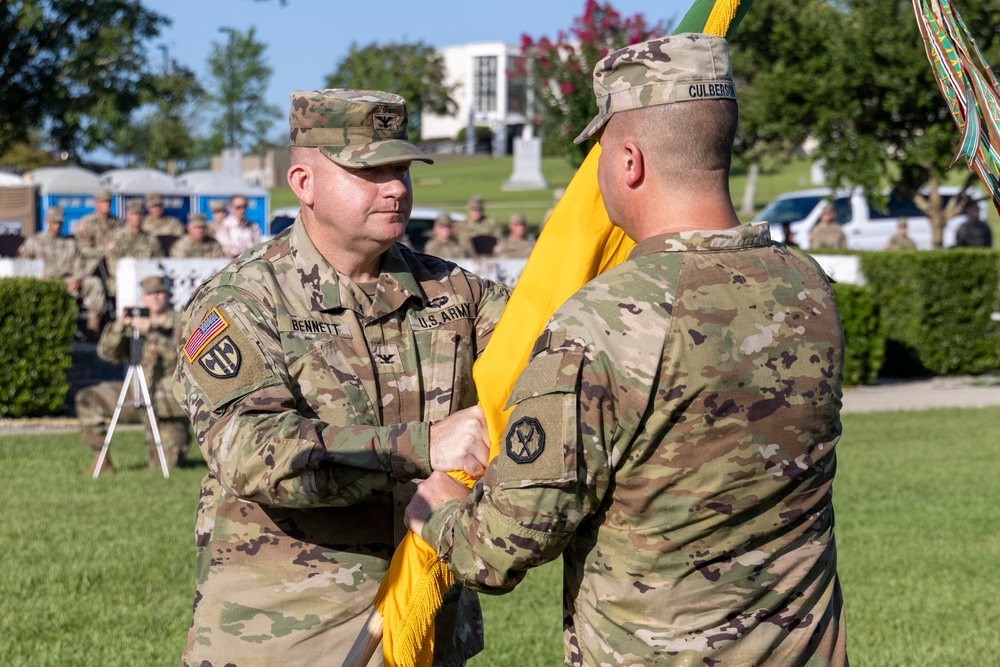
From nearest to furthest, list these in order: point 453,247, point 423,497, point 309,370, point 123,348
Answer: point 423,497, point 309,370, point 123,348, point 453,247

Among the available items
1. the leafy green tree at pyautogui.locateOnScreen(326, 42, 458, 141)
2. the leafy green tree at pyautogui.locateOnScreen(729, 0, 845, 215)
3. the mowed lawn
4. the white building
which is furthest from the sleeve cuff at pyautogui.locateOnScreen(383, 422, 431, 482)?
the white building

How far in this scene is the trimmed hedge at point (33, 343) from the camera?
515 inches

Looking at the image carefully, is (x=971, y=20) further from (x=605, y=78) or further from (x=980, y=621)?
(x=605, y=78)

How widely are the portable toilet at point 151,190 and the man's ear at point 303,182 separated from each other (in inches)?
1029

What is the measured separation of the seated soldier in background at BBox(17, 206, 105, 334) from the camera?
1777 centimetres

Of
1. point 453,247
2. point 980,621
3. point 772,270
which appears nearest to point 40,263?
point 453,247

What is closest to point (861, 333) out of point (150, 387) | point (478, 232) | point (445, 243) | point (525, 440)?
point (445, 243)

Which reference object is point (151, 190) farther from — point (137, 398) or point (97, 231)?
point (137, 398)

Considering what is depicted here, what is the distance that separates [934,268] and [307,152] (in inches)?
577

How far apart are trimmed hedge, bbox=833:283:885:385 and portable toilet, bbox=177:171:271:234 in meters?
15.6

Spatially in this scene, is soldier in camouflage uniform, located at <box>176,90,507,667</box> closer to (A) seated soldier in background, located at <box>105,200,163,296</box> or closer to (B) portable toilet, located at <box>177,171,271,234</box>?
(A) seated soldier in background, located at <box>105,200,163,296</box>

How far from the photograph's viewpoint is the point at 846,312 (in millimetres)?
15805

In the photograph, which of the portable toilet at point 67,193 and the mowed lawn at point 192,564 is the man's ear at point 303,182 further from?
the portable toilet at point 67,193

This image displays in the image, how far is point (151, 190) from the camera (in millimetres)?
30750
